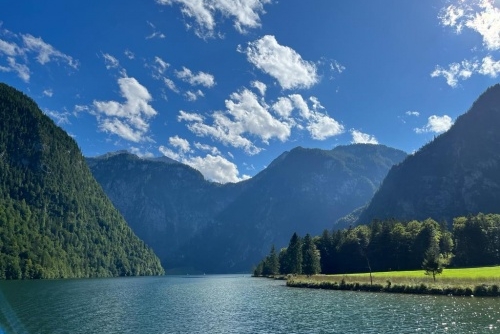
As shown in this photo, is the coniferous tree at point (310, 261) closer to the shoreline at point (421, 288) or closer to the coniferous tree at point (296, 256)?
the coniferous tree at point (296, 256)

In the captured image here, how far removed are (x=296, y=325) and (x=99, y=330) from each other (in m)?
24.0

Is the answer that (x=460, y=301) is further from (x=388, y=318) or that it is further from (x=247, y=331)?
(x=247, y=331)

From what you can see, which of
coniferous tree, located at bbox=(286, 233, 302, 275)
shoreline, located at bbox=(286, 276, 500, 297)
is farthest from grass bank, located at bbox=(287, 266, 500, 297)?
coniferous tree, located at bbox=(286, 233, 302, 275)

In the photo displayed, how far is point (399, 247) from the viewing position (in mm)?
143500

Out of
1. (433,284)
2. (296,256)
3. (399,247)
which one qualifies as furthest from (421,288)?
(296,256)

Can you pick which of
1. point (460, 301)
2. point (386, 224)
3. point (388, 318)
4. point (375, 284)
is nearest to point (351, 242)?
point (386, 224)

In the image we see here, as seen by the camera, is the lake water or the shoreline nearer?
the lake water

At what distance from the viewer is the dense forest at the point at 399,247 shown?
13550cm

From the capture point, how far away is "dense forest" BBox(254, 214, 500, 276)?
13550 centimetres

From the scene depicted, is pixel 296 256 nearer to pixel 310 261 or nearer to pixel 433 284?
pixel 310 261

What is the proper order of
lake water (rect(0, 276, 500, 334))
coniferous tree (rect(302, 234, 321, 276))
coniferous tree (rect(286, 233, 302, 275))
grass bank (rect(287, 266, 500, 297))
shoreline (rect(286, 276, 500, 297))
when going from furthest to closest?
coniferous tree (rect(286, 233, 302, 275))
coniferous tree (rect(302, 234, 321, 276))
grass bank (rect(287, 266, 500, 297))
shoreline (rect(286, 276, 500, 297))
lake water (rect(0, 276, 500, 334))

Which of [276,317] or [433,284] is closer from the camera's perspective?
[276,317]

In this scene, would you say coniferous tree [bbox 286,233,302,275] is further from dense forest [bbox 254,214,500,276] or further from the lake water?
the lake water

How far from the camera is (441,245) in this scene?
15212 cm
